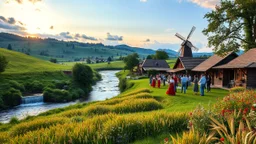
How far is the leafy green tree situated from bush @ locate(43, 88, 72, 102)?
11740 mm

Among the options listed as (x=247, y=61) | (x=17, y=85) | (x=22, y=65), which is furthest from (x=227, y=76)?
(x=22, y=65)

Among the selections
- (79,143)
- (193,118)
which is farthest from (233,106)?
(79,143)

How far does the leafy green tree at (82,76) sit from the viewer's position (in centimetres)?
6450

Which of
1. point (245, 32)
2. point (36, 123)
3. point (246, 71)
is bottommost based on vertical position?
point (36, 123)

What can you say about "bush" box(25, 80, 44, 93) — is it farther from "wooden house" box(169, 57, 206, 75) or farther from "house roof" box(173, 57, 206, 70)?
"house roof" box(173, 57, 206, 70)

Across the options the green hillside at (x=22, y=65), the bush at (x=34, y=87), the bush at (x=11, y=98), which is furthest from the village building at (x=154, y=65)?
the bush at (x=11, y=98)

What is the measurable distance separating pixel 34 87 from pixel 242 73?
4676cm

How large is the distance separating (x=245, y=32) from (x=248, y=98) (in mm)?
28961

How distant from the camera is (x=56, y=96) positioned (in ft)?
164

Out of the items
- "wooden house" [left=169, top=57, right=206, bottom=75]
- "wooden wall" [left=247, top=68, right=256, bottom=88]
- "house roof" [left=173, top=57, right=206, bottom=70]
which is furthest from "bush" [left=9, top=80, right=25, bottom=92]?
"wooden wall" [left=247, top=68, right=256, bottom=88]

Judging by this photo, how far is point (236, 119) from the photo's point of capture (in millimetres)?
8656

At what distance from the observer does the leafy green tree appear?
6450 centimetres

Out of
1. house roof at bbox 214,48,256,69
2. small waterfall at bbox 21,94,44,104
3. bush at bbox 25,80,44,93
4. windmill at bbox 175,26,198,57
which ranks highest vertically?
windmill at bbox 175,26,198,57

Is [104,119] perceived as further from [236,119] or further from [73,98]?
[73,98]
